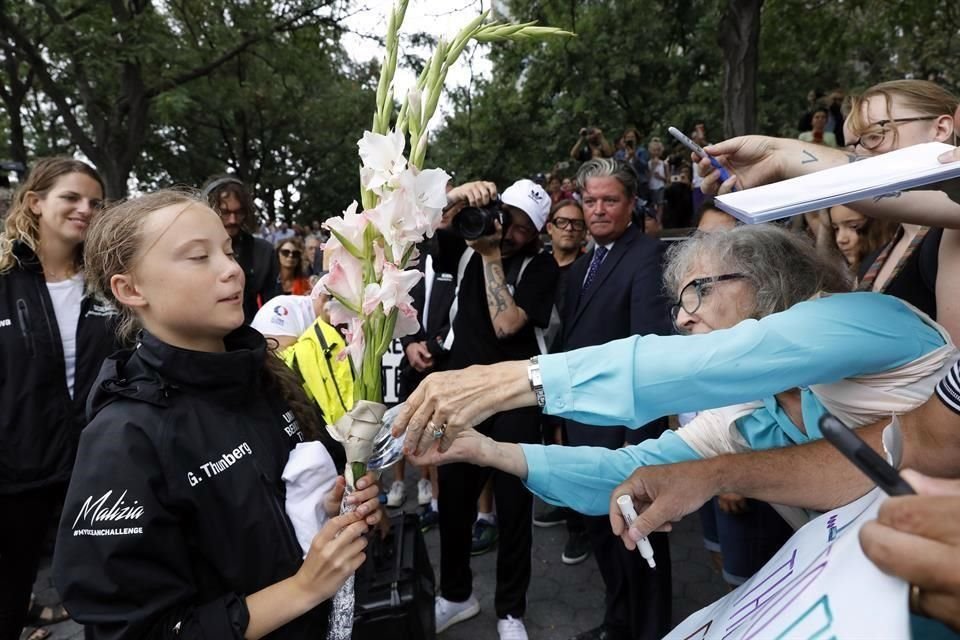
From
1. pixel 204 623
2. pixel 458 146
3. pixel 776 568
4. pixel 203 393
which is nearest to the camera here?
pixel 776 568

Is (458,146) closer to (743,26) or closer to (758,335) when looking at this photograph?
(743,26)

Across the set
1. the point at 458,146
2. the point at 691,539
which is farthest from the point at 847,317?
the point at 458,146

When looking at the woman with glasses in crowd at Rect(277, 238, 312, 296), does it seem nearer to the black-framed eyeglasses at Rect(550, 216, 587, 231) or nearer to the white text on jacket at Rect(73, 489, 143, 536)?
the black-framed eyeglasses at Rect(550, 216, 587, 231)

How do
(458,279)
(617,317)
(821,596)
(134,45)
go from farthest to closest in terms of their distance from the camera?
1. (134,45)
2. (458,279)
3. (617,317)
4. (821,596)

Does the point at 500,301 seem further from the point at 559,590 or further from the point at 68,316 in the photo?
the point at 68,316

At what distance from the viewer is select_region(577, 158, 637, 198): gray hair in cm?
295

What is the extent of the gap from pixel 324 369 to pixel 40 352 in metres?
1.31

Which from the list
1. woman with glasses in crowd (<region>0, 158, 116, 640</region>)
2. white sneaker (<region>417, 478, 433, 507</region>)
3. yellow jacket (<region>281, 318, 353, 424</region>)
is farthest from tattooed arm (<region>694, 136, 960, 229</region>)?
white sneaker (<region>417, 478, 433, 507</region>)

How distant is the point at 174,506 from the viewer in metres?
1.29

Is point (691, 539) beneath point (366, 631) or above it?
beneath

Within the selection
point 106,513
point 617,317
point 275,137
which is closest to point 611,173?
point 617,317

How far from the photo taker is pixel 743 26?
662 centimetres

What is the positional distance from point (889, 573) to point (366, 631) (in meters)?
1.15

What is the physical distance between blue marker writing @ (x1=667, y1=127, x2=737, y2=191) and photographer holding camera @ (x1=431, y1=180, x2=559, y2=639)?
1042 mm
